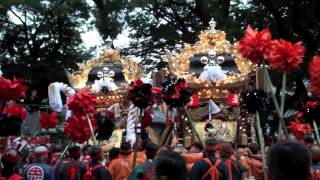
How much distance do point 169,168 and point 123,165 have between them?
4.89 metres

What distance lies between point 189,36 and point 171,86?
17.2m

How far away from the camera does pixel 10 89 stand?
677 centimetres

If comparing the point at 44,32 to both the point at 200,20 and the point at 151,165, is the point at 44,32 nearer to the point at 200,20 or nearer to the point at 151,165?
the point at 200,20

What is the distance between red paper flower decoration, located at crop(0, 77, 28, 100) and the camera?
6723 millimetres

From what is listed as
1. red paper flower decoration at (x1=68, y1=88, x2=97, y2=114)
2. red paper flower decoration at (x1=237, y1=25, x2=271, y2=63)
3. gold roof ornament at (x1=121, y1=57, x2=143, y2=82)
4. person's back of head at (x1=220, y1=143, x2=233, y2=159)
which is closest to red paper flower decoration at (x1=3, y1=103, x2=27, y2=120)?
red paper flower decoration at (x1=68, y1=88, x2=97, y2=114)

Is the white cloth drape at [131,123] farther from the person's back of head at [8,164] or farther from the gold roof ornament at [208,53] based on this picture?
the person's back of head at [8,164]

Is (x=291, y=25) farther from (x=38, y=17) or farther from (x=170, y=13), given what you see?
(x=38, y=17)

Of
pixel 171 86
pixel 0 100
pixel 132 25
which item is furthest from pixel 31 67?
pixel 0 100

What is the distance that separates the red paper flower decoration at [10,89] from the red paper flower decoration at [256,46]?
107 inches

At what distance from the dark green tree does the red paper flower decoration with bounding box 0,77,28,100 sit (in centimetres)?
1986

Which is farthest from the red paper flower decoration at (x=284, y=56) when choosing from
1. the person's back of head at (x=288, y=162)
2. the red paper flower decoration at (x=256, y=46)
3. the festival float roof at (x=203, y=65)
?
the festival float roof at (x=203, y=65)

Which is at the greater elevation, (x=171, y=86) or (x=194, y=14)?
(x=194, y=14)

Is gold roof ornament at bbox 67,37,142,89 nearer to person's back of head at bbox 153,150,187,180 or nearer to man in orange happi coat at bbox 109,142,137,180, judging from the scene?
man in orange happi coat at bbox 109,142,137,180

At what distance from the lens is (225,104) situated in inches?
597
